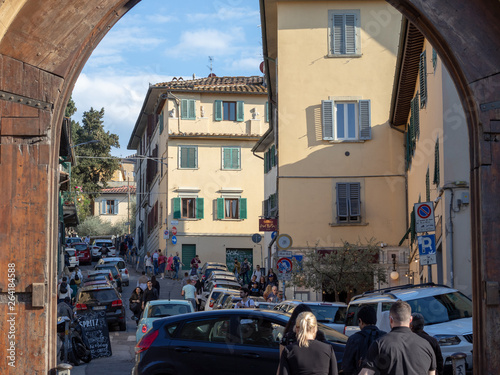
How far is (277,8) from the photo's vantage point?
34.7 meters

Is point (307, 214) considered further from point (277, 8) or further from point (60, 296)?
point (60, 296)

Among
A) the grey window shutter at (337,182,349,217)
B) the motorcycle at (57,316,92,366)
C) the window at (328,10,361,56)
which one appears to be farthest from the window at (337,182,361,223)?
the motorcycle at (57,316,92,366)

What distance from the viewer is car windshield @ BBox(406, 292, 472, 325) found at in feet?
51.0

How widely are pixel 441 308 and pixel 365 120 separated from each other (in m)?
19.8

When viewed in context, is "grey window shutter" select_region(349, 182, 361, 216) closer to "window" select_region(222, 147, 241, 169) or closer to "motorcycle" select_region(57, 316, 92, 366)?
"motorcycle" select_region(57, 316, 92, 366)

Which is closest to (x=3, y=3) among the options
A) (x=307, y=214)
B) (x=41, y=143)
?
(x=41, y=143)

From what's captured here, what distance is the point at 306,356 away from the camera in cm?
809

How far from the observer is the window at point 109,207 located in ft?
343

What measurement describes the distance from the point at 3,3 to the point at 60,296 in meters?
20.1

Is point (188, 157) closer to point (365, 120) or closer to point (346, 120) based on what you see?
point (346, 120)

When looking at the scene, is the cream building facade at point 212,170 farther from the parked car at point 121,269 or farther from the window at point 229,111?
the parked car at point 121,269

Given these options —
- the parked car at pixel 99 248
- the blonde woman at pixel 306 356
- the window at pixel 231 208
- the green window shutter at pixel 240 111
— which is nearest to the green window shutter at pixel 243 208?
the window at pixel 231 208

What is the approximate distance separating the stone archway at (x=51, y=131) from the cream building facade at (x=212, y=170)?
45276 millimetres

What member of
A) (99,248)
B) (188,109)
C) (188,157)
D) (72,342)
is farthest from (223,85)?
(72,342)
